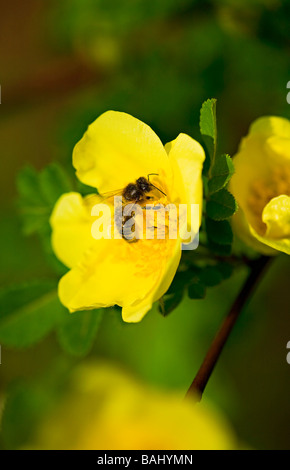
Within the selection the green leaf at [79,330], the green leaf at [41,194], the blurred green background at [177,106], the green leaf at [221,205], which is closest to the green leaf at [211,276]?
the green leaf at [221,205]

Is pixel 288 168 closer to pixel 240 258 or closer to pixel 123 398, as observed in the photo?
pixel 240 258

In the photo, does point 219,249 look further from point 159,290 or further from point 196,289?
point 159,290

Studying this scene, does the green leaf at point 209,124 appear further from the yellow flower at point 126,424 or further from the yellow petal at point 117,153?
the yellow flower at point 126,424

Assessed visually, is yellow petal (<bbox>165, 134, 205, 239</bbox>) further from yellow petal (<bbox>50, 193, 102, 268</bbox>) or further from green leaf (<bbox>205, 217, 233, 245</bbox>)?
yellow petal (<bbox>50, 193, 102, 268</bbox>)

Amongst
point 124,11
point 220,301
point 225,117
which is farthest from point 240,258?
point 124,11

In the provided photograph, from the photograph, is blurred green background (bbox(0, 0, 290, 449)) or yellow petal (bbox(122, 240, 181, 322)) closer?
yellow petal (bbox(122, 240, 181, 322))

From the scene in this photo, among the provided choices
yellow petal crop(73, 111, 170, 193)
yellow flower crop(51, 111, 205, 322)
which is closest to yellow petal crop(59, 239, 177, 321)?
yellow flower crop(51, 111, 205, 322)
